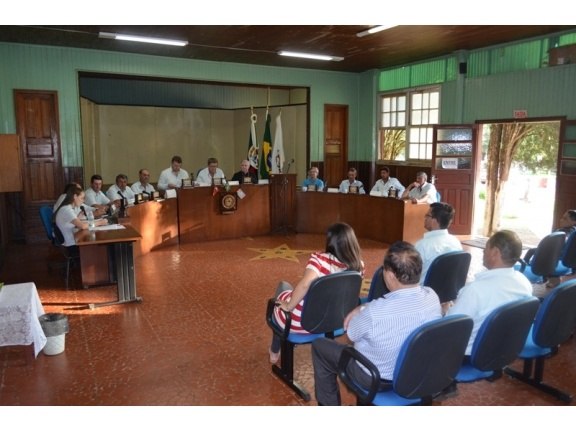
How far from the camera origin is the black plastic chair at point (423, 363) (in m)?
2.16

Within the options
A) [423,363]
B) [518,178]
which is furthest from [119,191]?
[518,178]

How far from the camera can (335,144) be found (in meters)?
11.8

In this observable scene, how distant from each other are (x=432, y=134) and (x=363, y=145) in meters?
2.24

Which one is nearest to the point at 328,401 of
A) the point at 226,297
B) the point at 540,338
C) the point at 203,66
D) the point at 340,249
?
the point at 340,249

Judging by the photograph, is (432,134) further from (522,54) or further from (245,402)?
(245,402)

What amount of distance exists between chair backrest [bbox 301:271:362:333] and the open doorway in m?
6.17

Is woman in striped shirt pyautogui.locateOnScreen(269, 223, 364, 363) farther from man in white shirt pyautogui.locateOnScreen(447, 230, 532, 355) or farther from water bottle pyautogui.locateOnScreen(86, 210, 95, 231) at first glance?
water bottle pyautogui.locateOnScreen(86, 210, 95, 231)

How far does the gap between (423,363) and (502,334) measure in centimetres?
57

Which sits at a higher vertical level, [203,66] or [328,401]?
[203,66]

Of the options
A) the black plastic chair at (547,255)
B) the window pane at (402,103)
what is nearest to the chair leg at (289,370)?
the black plastic chair at (547,255)

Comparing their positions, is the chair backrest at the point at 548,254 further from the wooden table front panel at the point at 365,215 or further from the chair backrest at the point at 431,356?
the wooden table front panel at the point at 365,215

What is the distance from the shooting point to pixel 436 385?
7.66ft

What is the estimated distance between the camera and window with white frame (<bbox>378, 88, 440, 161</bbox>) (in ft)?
33.3

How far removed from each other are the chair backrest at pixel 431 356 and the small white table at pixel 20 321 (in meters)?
2.82
